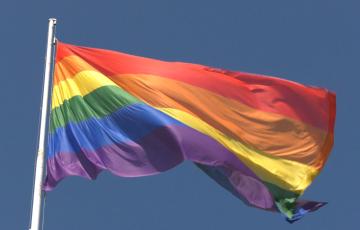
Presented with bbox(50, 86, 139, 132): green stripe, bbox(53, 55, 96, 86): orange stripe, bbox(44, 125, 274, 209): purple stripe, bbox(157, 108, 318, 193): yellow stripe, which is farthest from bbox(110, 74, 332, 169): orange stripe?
bbox(44, 125, 274, 209): purple stripe

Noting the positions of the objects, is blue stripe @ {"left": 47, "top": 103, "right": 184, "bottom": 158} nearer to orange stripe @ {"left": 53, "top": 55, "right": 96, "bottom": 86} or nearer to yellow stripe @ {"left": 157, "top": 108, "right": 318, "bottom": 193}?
yellow stripe @ {"left": 157, "top": 108, "right": 318, "bottom": 193}

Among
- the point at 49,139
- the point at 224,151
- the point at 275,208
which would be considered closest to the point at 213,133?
the point at 224,151

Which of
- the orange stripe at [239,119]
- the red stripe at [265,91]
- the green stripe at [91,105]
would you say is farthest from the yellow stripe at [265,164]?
the red stripe at [265,91]

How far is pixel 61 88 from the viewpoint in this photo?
21719mm

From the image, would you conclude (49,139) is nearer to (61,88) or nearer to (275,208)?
(61,88)

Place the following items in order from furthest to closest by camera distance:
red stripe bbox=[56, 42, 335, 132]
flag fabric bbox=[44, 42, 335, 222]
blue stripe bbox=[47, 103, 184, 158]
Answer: red stripe bbox=[56, 42, 335, 132], flag fabric bbox=[44, 42, 335, 222], blue stripe bbox=[47, 103, 184, 158]

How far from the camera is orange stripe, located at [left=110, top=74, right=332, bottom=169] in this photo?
73.5ft

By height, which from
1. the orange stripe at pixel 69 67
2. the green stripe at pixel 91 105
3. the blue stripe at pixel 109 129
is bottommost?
the blue stripe at pixel 109 129

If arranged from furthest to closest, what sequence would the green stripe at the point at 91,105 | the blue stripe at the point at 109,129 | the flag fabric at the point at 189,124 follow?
1. the green stripe at the point at 91,105
2. the flag fabric at the point at 189,124
3. the blue stripe at the point at 109,129

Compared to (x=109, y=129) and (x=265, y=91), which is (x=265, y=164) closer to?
(x=265, y=91)

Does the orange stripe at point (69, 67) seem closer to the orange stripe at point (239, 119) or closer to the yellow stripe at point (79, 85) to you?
the yellow stripe at point (79, 85)

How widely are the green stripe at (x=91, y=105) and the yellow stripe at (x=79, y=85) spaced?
0.09 meters

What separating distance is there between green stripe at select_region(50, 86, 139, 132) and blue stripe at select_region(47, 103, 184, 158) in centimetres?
11

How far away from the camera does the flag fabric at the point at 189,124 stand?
2094 centimetres
